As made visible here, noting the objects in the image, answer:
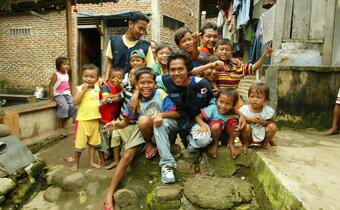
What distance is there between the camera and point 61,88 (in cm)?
531

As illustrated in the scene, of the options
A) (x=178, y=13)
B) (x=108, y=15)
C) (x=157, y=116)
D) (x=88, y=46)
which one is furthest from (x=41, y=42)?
(x=157, y=116)

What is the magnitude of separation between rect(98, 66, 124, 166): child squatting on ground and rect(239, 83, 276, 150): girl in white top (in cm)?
160

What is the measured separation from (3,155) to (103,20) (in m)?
8.85

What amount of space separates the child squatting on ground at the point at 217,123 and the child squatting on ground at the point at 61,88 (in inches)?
126

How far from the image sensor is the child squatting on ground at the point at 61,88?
17.1ft

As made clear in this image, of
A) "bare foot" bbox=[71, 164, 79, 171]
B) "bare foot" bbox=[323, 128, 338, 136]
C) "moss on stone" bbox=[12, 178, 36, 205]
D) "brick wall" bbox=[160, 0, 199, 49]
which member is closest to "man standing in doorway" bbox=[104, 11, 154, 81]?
"bare foot" bbox=[71, 164, 79, 171]

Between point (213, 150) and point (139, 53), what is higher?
point (139, 53)

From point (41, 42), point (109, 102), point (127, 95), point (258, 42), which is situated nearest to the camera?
point (127, 95)

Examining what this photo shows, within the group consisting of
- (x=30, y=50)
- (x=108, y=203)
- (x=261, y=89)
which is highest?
(x=30, y=50)

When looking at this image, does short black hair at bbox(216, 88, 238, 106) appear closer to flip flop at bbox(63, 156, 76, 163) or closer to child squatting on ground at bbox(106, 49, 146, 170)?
child squatting on ground at bbox(106, 49, 146, 170)

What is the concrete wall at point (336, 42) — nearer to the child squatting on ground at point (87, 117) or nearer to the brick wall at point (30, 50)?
the child squatting on ground at point (87, 117)

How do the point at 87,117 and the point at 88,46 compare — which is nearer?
the point at 87,117

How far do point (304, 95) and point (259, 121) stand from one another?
1.42m

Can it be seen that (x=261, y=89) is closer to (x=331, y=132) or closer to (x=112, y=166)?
(x=331, y=132)
